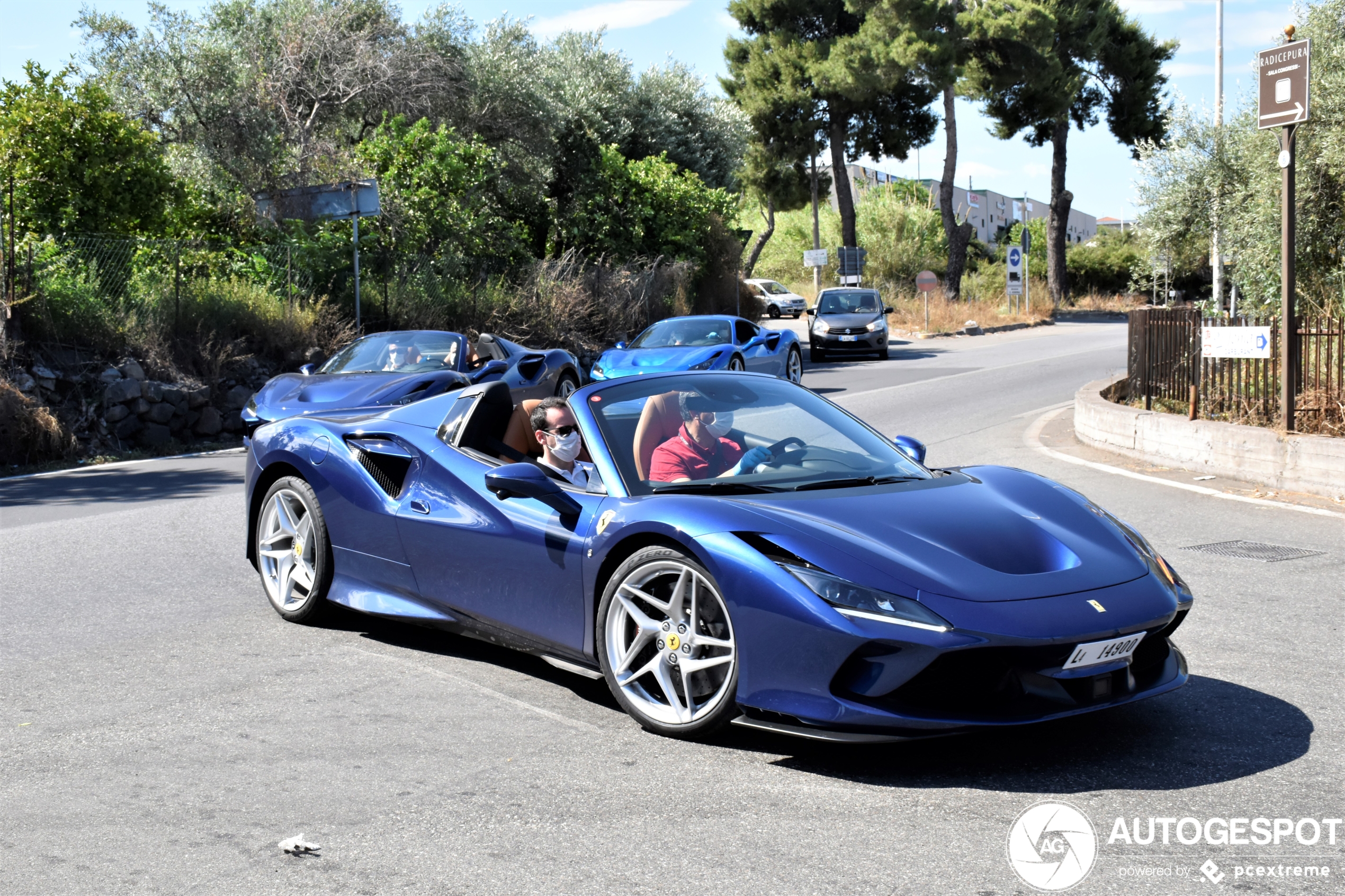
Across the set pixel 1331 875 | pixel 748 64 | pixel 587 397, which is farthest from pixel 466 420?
pixel 748 64

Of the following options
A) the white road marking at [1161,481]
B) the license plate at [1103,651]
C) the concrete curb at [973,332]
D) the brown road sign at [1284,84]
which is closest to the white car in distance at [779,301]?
the concrete curb at [973,332]

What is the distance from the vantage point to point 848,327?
30.5 meters

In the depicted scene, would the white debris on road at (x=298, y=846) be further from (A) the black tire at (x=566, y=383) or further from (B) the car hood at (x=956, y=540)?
(A) the black tire at (x=566, y=383)

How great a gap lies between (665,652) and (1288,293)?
8471 millimetres

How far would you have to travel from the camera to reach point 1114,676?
409cm

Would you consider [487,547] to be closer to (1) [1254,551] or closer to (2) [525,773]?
(2) [525,773]

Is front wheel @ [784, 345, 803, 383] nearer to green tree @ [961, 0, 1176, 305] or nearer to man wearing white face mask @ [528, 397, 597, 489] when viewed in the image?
man wearing white face mask @ [528, 397, 597, 489]

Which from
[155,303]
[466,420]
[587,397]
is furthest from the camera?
[155,303]

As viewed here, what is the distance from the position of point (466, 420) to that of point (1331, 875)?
3.72 m

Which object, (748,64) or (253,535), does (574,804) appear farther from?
(748,64)

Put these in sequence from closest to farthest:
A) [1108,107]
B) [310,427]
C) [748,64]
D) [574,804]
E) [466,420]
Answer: [574,804] → [466,420] → [310,427] → [748,64] → [1108,107]

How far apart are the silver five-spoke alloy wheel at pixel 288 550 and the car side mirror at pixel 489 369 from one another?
23.0 ft

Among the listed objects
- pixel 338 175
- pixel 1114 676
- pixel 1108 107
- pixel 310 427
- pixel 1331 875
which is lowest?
pixel 1331 875

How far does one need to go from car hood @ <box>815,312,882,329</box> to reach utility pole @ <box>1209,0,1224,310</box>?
7598mm
